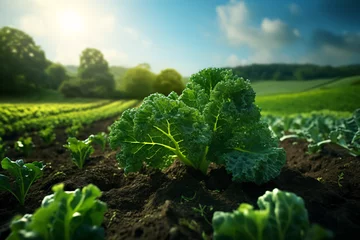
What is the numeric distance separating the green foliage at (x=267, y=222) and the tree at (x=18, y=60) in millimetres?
18969

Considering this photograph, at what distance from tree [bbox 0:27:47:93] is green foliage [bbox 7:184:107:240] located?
59.4 ft

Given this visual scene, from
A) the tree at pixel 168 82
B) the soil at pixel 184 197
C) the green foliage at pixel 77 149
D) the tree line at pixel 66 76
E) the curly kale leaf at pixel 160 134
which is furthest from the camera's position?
the tree at pixel 168 82

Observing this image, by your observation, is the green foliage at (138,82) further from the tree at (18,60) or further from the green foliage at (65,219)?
the green foliage at (65,219)

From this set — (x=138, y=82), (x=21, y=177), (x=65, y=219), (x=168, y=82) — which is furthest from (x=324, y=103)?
(x=138, y=82)

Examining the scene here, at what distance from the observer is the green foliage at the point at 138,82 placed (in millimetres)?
64000

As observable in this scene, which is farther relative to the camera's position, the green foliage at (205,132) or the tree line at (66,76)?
the tree line at (66,76)

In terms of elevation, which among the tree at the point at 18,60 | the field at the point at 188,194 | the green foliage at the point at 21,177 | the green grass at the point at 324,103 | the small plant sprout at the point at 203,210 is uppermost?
the tree at the point at 18,60

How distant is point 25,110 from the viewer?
1600 centimetres

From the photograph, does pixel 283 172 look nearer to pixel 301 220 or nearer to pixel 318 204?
pixel 318 204

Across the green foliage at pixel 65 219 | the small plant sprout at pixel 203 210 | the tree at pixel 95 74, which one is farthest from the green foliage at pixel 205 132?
the tree at pixel 95 74

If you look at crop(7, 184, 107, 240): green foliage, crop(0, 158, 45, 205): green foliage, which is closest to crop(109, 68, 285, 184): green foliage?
crop(0, 158, 45, 205): green foliage

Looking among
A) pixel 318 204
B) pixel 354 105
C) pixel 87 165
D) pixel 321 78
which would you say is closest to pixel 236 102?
pixel 318 204

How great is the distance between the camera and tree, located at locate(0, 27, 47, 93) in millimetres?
21328

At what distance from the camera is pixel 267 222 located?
2061mm
